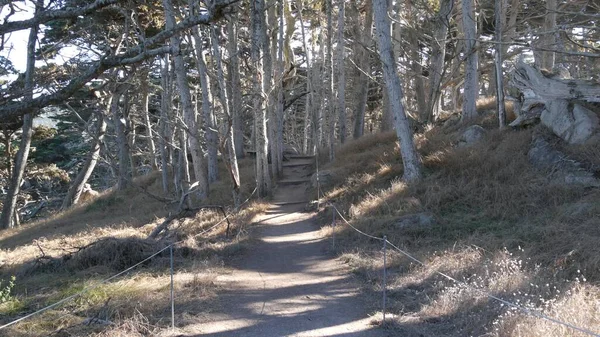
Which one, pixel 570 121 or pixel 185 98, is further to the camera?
pixel 185 98

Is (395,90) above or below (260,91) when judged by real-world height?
below

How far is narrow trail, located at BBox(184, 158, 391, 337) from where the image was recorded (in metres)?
6.11

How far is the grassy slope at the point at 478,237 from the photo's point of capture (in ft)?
18.5

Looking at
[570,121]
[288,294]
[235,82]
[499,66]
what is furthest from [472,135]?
[288,294]

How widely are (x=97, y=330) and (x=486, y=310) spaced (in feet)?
15.2

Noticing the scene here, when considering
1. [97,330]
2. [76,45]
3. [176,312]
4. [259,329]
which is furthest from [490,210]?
[76,45]

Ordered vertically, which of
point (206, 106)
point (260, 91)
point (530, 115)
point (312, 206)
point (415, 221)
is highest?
point (260, 91)

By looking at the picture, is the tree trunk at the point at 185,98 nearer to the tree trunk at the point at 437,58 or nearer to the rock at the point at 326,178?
the rock at the point at 326,178

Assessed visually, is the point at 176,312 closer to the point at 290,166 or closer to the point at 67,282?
the point at 67,282

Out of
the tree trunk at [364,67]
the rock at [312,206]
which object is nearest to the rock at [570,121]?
the rock at [312,206]

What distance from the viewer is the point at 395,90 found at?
13.2m

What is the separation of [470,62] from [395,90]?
4589 millimetres

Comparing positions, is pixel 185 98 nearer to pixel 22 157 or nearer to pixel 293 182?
pixel 293 182

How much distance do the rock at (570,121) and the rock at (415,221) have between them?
14.6ft
